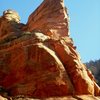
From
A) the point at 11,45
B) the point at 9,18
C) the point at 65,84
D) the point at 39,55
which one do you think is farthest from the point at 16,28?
the point at 65,84

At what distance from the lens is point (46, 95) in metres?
43.0

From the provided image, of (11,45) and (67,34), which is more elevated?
(67,34)

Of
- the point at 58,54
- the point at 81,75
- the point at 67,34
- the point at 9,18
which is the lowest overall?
the point at 81,75

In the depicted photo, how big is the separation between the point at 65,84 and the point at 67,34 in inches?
899

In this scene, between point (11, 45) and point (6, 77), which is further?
point (11, 45)

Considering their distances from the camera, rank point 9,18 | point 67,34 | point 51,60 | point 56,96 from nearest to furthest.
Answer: point 56,96, point 51,60, point 67,34, point 9,18

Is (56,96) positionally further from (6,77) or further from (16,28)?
(16,28)

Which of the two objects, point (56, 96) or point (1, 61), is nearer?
point (56, 96)

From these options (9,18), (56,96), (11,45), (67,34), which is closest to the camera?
(56,96)

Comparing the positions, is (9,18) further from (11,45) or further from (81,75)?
(81,75)

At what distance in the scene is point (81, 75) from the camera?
149 ft

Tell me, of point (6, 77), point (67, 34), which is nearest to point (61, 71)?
point (6, 77)

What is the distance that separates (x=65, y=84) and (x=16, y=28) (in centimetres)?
2666

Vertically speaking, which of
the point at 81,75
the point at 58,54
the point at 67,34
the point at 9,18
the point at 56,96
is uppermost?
the point at 9,18
